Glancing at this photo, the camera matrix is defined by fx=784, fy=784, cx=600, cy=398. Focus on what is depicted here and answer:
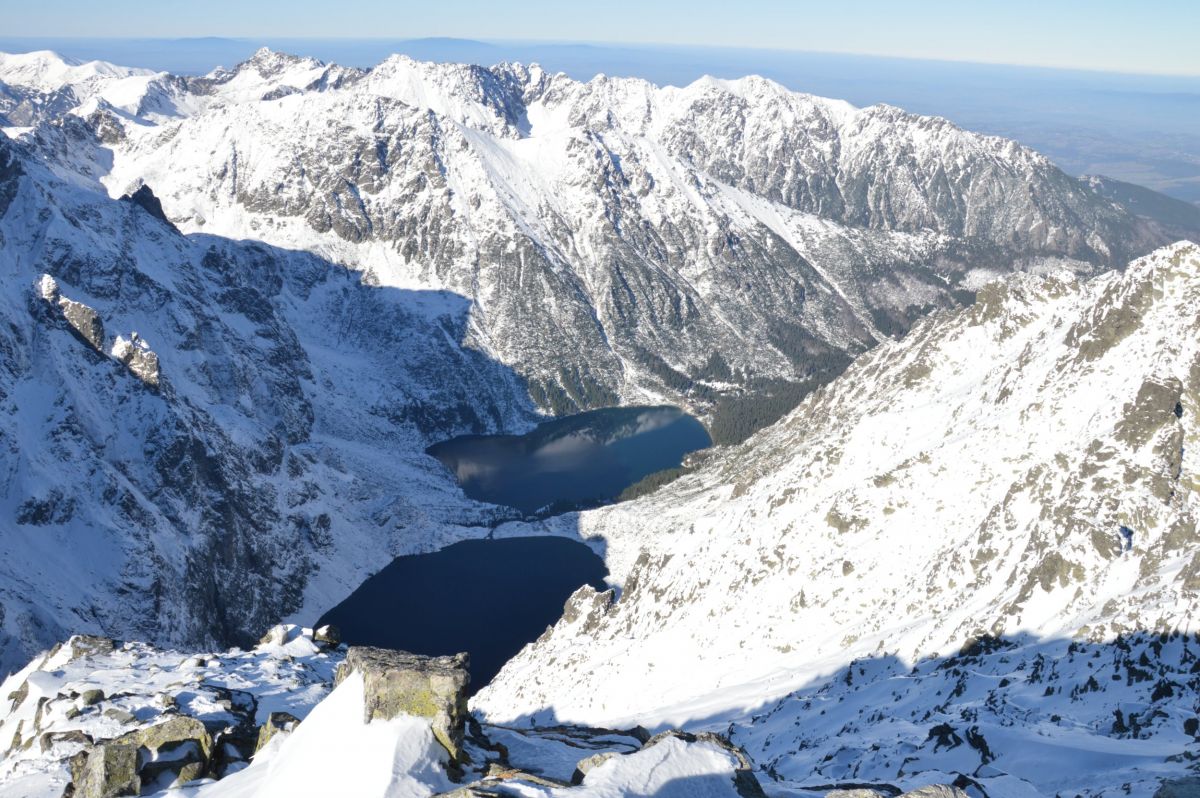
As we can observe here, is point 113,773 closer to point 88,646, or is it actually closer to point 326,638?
point 326,638

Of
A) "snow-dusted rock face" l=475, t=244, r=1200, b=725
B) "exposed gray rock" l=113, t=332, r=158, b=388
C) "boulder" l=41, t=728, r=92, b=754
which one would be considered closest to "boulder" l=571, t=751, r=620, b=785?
"boulder" l=41, t=728, r=92, b=754

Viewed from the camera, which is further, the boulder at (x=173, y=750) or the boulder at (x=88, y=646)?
→ the boulder at (x=88, y=646)

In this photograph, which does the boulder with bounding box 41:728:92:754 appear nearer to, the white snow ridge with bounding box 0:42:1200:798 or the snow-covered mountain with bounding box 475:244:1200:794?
the white snow ridge with bounding box 0:42:1200:798

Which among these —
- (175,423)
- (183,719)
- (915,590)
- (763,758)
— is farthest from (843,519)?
(175,423)

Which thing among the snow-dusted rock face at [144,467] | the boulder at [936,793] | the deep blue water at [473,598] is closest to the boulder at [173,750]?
the boulder at [936,793]

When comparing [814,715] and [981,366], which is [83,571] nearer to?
[814,715]

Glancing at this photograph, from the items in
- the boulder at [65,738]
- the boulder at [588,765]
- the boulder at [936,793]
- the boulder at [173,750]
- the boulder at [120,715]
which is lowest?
the boulder at [120,715]

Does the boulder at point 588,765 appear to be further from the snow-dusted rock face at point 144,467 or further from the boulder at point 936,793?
Result: the snow-dusted rock face at point 144,467
